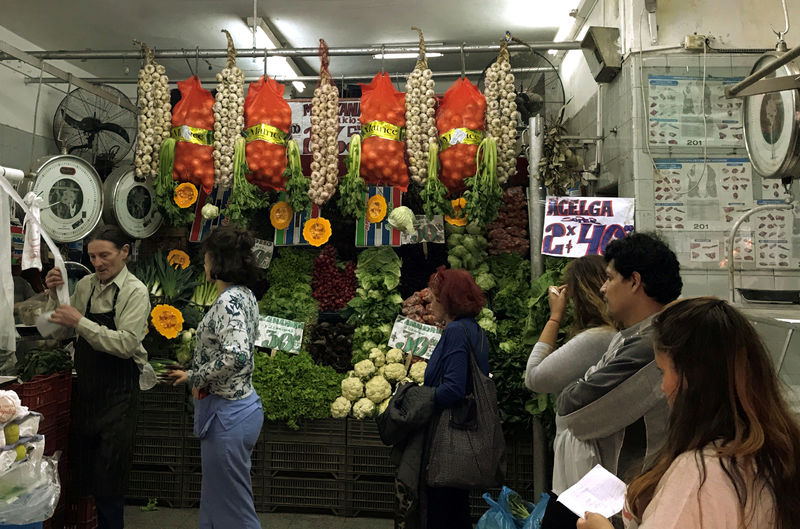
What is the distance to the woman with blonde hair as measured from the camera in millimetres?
2336

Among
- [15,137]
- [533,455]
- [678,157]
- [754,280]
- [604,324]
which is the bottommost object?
[533,455]

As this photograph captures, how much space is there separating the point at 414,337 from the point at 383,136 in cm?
158

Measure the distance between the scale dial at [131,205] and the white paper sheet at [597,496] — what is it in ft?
14.0

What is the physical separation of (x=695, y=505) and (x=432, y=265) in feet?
13.7

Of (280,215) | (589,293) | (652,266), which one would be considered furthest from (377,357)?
(652,266)

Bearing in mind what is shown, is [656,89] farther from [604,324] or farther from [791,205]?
[604,324]

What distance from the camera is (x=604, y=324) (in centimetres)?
247

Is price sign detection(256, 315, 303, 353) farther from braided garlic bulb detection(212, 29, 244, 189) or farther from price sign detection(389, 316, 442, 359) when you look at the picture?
braided garlic bulb detection(212, 29, 244, 189)

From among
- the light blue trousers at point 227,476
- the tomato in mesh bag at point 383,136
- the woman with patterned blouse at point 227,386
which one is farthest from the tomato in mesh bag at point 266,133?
the light blue trousers at point 227,476

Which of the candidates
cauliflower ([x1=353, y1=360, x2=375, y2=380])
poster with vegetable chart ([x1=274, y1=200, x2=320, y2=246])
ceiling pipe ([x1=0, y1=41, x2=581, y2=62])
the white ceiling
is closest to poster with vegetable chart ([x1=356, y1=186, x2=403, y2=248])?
poster with vegetable chart ([x1=274, y1=200, x2=320, y2=246])

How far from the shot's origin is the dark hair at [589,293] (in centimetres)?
248

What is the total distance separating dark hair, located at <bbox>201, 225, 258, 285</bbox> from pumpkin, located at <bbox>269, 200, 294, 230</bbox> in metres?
1.95

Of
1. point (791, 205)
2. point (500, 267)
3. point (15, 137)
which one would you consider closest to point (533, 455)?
point (500, 267)

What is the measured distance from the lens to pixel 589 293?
2502mm
